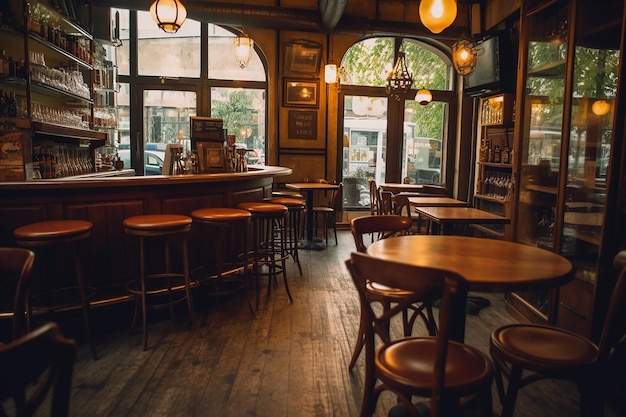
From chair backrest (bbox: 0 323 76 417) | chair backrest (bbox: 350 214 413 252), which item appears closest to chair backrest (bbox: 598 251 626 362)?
chair backrest (bbox: 350 214 413 252)

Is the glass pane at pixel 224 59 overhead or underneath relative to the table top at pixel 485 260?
overhead

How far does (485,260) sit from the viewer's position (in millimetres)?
2031

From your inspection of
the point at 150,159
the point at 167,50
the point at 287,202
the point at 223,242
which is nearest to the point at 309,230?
the point at 287,202

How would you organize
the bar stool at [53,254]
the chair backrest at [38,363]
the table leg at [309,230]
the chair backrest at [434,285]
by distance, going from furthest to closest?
the table leg at [309,230], the bar stool at [53,254], the chair backrest at [434,285], the chair backrest at [38,363]

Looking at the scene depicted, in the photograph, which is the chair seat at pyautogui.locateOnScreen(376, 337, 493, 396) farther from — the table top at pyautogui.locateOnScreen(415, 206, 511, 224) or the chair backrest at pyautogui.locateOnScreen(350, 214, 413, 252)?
the table top at pyautogui.locateOnScreen(415, 206, 511, 224)

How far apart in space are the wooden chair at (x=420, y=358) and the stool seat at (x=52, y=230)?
184 cm

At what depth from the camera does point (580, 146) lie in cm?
324

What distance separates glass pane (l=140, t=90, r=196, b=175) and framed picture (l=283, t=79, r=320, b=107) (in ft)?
4.99

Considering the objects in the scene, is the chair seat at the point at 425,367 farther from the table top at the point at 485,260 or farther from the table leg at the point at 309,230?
the table leg at the point at 309,230

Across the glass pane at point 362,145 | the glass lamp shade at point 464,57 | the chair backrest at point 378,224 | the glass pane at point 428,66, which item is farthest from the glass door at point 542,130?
the glass pane at point 428,66

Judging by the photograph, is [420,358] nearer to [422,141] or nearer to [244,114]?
[244,114]

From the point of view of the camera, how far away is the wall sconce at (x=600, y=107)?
9.89 feet

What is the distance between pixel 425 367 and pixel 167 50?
691 cm

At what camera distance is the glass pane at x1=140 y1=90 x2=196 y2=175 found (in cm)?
731
